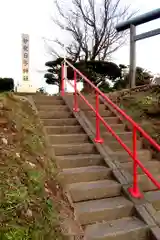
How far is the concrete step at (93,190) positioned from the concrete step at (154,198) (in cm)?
43

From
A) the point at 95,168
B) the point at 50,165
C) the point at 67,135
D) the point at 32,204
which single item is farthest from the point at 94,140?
A: the point at 32,204

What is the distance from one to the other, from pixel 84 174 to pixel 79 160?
0.43 meters

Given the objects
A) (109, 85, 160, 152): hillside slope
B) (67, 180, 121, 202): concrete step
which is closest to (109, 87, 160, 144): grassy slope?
(109, 85, 160, 152): hillside slope

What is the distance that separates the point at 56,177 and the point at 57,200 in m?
0.54

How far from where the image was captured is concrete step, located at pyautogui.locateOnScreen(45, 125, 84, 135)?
236 inches

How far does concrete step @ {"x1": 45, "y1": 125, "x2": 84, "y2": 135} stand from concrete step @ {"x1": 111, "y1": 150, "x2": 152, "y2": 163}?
1004mm

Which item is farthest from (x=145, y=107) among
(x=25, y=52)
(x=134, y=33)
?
(x=25, y=52)

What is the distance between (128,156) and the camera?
5574 mm

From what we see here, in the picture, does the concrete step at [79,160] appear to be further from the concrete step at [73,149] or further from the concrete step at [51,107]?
the concrete step at [51,107]

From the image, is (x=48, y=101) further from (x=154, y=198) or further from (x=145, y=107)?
(x=154, y=198)

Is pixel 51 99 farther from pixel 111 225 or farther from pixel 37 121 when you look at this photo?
pixel 111 225

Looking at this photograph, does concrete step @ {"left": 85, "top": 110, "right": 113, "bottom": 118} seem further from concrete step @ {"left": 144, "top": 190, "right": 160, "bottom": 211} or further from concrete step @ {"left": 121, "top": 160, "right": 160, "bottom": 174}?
concrete step @ {"left": 144, "top": 190, "right": 160, "bottom": 211}

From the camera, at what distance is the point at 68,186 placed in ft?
14.4

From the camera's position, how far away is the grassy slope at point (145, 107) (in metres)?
6.45
